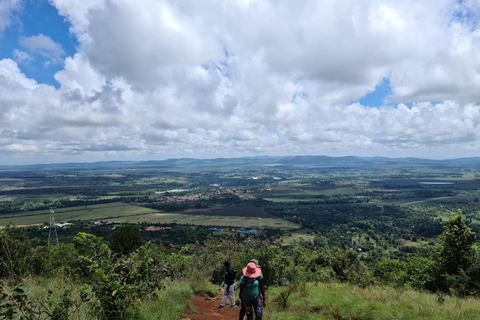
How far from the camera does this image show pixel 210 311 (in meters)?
10.4

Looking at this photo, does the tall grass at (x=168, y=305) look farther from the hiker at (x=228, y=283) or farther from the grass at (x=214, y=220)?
the grass at (x=214, y=220)

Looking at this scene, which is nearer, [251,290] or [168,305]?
[251,290]

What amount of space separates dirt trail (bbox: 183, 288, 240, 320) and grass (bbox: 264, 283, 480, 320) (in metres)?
1.61

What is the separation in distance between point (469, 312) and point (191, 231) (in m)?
80.7

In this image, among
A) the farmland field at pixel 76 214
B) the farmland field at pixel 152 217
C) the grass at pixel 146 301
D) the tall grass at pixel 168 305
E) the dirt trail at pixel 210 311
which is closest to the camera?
the grass at pixel 146 301

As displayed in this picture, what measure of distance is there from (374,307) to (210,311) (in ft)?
20.6

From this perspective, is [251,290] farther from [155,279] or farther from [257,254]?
[257,254]

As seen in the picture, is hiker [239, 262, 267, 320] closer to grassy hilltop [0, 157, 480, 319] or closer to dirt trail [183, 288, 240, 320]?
grassy hilltop [0, 157, 480, 319]

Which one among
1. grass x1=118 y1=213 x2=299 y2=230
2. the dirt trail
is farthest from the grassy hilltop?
grass x1=118 y1=213 x2=299 y2=230

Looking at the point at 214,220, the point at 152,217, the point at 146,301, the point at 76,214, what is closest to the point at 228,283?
the point at 146,301

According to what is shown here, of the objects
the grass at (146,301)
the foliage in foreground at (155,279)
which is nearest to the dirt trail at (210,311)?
the grass at (146,301)

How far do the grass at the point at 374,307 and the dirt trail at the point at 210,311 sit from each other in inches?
63.6

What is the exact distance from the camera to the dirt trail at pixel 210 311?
9.46 m

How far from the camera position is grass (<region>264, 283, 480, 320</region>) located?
734 centimetres
